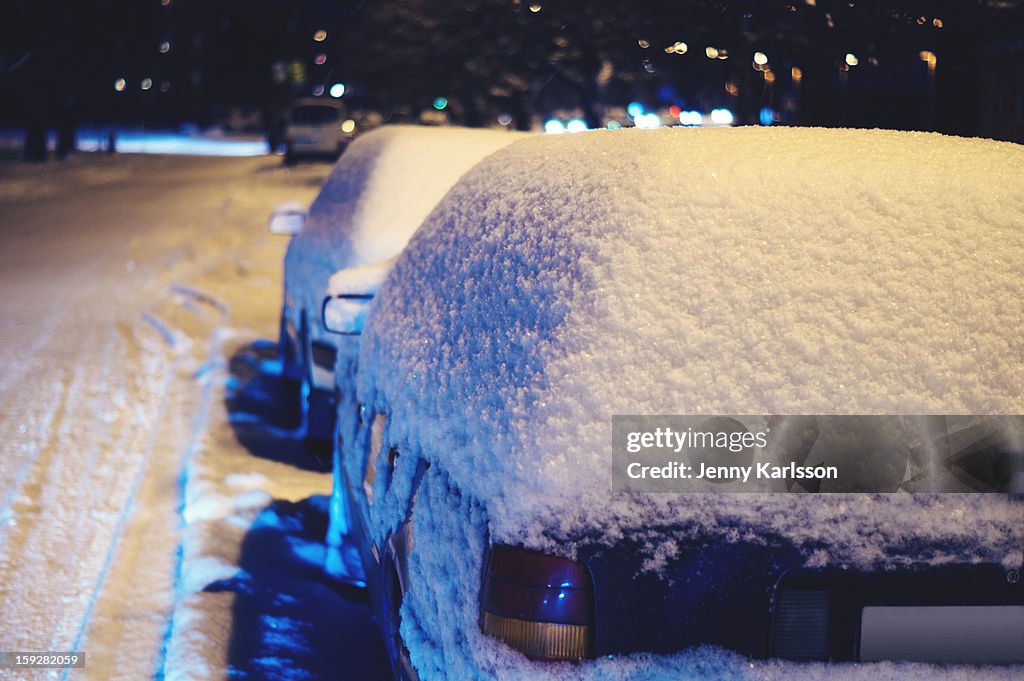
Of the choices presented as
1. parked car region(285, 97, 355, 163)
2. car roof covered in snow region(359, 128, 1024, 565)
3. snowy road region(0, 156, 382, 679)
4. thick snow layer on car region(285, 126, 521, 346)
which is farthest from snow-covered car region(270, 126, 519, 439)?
parked car region(285, 97, 355, 163)

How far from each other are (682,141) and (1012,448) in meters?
1.05

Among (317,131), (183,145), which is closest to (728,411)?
(317,131)

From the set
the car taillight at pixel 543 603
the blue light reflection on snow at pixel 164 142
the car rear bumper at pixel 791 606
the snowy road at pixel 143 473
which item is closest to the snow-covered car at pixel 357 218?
the snowy road at pixel 143 473

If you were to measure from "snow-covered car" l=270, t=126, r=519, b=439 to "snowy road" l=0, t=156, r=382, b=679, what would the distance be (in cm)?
50

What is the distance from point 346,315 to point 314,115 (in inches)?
1222

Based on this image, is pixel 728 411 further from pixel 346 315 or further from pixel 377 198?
pixel 377 198

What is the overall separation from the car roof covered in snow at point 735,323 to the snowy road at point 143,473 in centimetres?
150

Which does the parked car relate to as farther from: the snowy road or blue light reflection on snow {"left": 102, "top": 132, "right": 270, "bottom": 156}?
the snowy road

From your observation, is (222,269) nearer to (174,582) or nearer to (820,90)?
(820,90)

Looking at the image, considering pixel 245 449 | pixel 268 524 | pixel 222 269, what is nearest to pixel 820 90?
pixel 222 269

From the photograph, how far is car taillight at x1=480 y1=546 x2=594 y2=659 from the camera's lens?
83.7 inches

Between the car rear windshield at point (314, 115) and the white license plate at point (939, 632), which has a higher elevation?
the car rear windshield at point (314, 115)

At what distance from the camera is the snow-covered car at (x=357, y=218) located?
222 inches

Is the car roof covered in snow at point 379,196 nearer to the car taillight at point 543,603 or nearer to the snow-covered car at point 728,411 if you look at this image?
the snow-covered car at point 728,411
